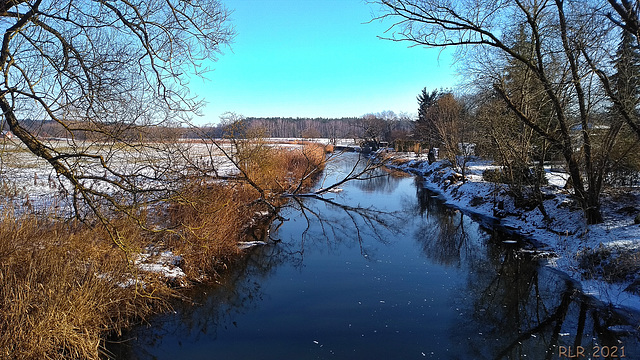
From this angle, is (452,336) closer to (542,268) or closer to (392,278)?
(392,278)

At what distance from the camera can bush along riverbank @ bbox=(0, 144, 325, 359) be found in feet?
13.5

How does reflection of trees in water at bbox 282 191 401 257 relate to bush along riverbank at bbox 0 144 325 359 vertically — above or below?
below

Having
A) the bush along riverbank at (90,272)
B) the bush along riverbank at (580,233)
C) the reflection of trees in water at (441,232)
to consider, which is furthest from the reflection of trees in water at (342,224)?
the bush along riverbank at (580,233)

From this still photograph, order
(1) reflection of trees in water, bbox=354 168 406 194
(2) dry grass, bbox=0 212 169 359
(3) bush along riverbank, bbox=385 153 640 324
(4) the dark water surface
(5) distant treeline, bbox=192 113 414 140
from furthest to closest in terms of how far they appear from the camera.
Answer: (1) reflection of trees in water, bbox=354 168 406 194 < (5) distant treeline, bbox=192 113 414 140 < (3) bush along riverbank, bbox=385 153 640 324 < (4) the dark water surface < (2) dry grass, bbox=0 212 169 359

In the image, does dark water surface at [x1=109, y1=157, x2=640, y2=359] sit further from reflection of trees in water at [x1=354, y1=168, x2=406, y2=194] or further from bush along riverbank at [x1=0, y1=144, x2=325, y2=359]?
reflection of trees in water at [x1=354, y1=168, x2=406, y2=194]

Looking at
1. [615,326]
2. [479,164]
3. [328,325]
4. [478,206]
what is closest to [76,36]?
[328,325]

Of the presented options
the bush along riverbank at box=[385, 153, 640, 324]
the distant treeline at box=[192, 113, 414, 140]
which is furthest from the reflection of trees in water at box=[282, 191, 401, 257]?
the distant treeline at box=[192, 113, 414, 140]

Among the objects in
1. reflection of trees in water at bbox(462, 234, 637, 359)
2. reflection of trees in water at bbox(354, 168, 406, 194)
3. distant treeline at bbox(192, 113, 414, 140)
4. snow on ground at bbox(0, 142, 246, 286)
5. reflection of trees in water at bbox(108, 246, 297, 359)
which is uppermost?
distant treeline at bbox(192, 113, 414, 140)

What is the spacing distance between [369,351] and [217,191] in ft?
20.5

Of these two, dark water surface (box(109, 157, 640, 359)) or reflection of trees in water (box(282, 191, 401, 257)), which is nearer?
dark water surface (box(109, 157, 640, 359))

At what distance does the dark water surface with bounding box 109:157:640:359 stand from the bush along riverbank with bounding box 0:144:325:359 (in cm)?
43

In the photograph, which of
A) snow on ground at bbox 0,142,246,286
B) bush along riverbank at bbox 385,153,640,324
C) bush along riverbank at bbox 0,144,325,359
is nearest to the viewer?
bush along riverbank at bbox 0,144,325,359

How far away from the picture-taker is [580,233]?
870cm

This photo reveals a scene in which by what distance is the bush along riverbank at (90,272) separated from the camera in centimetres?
411
